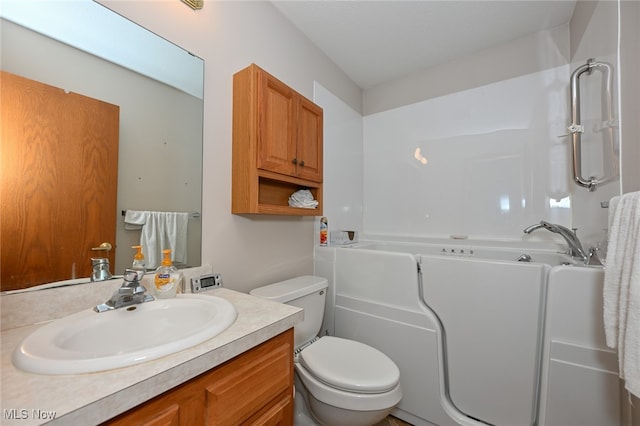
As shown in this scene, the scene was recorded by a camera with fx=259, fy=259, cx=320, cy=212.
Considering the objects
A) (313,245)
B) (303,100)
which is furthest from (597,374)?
(303,100)

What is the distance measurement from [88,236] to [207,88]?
2.69 feet

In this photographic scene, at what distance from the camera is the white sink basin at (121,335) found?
20.5 inches

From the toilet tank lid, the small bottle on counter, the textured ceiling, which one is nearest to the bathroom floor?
the toilet tank lid

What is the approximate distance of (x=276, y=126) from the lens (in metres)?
1.39

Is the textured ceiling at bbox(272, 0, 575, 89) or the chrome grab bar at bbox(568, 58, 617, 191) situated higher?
the textured ceiling at bbox(272, 0, 575, 89)

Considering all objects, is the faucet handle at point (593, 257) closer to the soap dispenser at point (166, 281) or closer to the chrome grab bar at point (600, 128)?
the chrome grab bar at point (600, 128)

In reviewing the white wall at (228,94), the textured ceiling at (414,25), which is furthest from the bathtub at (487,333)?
the textured ceiling at (414,25)

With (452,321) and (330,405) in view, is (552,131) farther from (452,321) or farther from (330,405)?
(330,405)

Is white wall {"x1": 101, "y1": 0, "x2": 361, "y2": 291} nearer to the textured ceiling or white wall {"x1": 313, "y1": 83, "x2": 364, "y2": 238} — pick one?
the textured ceiling

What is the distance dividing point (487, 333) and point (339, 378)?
776mm

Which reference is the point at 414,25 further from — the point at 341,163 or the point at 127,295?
the point at 127,295

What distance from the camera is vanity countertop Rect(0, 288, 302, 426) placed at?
0.41 m

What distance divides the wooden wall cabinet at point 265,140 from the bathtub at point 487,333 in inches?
26.6

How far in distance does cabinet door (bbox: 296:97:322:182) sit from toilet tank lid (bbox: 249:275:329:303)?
63cm
